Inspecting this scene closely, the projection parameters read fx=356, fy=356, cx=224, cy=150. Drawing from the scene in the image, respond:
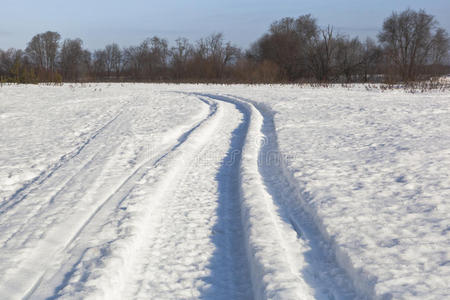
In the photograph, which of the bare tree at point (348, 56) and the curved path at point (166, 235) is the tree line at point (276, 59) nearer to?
the bare tree at point (348, 56)

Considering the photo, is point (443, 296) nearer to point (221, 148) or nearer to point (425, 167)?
point (425, 167)

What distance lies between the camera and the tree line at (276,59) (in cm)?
3691

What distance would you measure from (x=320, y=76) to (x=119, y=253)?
53.2 metres

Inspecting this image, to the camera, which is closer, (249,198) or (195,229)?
(195,229)

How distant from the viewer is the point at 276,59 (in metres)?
59.1

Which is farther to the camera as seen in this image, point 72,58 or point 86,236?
point 72,58

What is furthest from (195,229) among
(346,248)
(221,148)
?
(221,148)

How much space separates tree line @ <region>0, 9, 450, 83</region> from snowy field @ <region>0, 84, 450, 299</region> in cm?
2537

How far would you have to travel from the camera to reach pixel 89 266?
2.77 m

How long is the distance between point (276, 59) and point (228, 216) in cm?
5808

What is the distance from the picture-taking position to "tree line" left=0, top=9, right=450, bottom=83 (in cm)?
3691

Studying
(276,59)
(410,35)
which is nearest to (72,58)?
(276,59)

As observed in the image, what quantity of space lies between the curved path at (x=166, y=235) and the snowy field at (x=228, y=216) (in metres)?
0.02

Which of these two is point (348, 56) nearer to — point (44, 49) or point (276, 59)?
point (276, 59)
